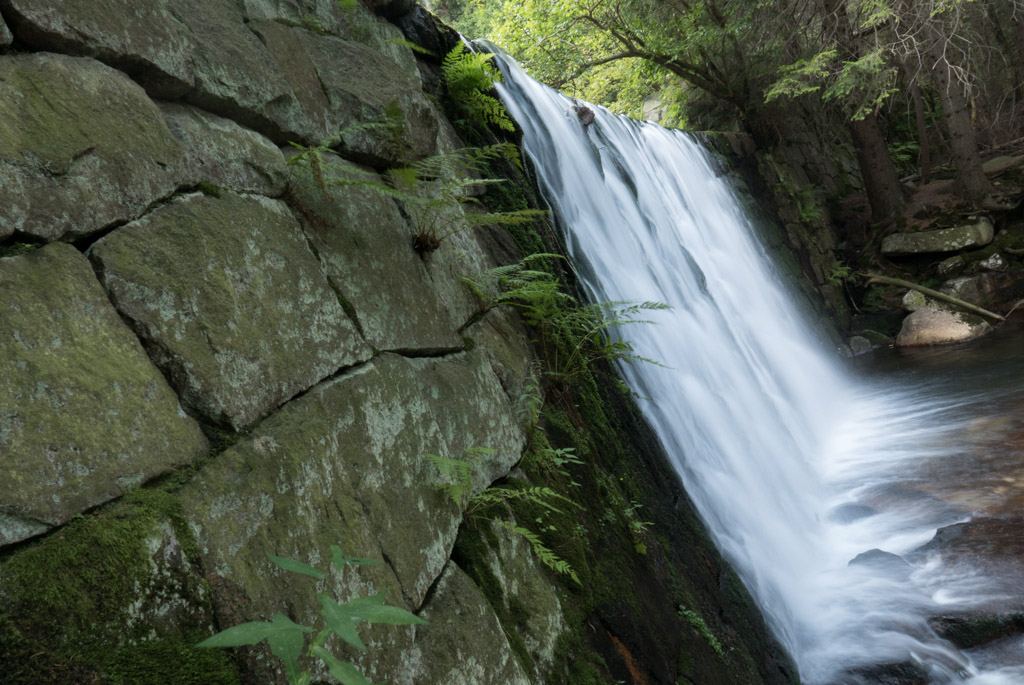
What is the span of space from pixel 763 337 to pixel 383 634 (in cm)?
950

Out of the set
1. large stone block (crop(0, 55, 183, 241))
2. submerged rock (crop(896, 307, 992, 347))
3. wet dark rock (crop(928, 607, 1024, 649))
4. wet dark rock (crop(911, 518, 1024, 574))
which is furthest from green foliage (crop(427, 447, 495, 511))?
submerged rock (crop(896, 307, 992, 347))

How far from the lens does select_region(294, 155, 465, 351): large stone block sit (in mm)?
2768

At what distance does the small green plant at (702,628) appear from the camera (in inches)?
142

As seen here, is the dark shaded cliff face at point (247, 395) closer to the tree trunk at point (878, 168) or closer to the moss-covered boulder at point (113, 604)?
the moss-covered boulder at point (113, 604)

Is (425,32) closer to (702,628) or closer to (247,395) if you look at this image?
(247,395)

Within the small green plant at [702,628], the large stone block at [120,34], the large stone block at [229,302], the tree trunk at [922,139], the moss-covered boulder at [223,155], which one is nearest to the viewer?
the large stone block at [229,302]

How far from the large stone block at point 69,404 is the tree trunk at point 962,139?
47.5 feet

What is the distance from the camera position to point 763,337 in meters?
10.6

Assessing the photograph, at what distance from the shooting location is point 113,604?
1.53 metres

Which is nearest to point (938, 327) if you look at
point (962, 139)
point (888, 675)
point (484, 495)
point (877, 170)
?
point (962, 139)

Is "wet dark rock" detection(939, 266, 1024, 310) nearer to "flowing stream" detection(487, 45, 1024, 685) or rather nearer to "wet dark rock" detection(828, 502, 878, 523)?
"flowing stream" detection(487, 45, 1024, 685)

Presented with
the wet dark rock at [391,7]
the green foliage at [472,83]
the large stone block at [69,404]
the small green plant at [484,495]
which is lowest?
the small green plant at [484,495]

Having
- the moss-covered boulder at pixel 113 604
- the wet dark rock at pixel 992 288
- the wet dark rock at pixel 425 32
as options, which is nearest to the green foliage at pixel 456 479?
the moss-covered boulder at pixel 113 604

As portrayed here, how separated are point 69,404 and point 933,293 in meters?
14.6
